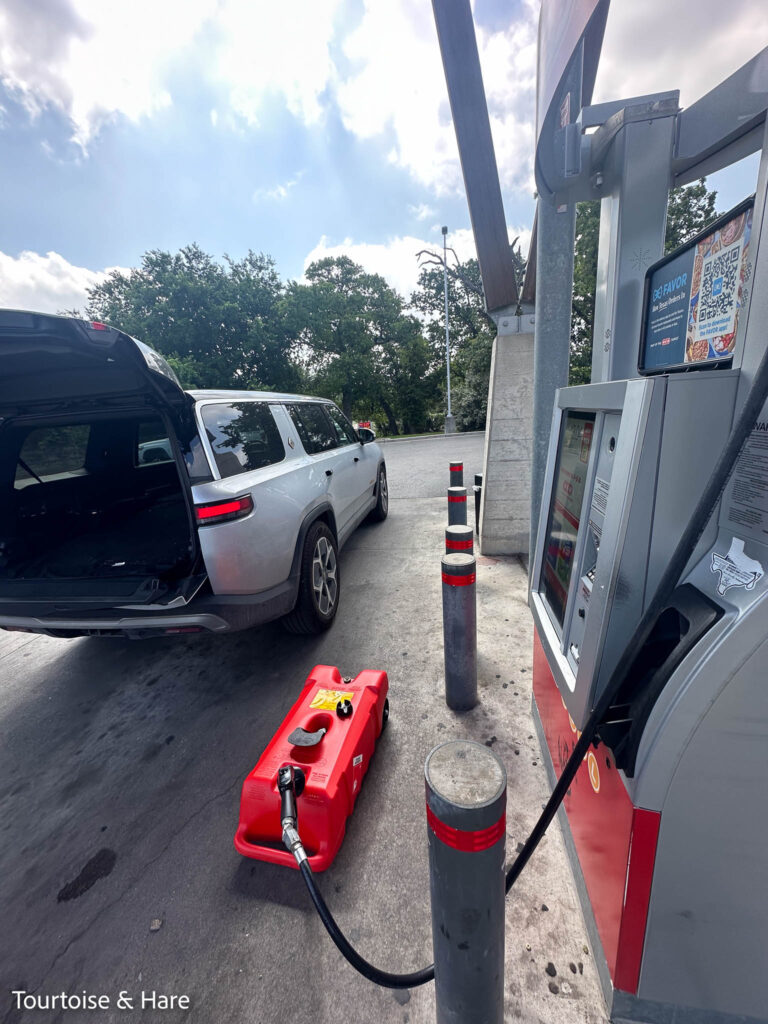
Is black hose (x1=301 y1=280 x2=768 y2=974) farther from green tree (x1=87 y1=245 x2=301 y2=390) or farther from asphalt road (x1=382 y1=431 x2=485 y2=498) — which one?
green tree (x1=87 y1=245 x2=301 y2=390)

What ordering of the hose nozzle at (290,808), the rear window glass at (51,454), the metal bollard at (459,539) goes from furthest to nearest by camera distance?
the rear window glass at (51,454) < the metal bollard at (459,539) < the hose nozzle at (290,808)

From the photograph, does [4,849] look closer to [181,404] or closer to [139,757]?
[139,757]

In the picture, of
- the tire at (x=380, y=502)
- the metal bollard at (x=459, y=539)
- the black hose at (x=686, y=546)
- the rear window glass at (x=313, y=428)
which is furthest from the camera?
the tire at (x=380, y=502)

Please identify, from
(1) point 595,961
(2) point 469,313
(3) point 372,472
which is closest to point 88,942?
(1) point 595,961

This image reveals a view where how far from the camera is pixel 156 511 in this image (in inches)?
166

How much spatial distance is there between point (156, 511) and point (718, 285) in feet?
14.5

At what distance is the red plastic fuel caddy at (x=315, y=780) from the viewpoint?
1.74 m

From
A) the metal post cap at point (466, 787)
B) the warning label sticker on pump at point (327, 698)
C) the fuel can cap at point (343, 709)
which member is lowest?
the warning label sticker on pump at point (327, 698)

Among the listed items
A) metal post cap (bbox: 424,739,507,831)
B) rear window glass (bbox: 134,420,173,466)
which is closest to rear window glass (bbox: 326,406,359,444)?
rear window glass (bbox: 134,420,173,466)

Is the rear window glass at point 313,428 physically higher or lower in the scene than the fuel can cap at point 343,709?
higher

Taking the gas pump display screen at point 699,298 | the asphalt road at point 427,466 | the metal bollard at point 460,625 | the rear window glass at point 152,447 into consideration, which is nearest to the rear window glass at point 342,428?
the rear window glass at point 152,447

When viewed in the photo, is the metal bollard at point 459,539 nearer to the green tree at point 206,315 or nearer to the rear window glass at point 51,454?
the rear window glass at point 51,454

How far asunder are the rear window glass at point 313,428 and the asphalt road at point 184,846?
1.69 m

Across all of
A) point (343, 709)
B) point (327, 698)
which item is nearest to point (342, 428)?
point (327, 698)
